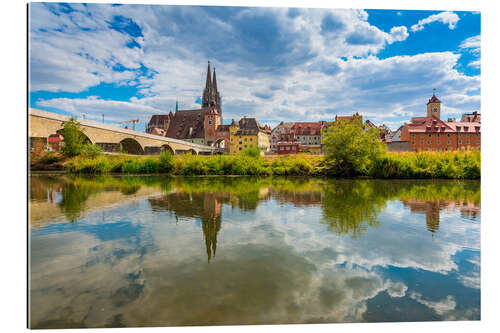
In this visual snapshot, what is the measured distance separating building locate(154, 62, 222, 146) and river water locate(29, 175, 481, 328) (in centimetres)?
6776

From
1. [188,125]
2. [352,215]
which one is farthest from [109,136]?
[188,125]

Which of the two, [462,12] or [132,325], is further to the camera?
[462,12]

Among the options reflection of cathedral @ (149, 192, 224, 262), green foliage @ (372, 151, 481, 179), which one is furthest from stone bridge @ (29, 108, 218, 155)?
green foliage @ (372, 151, 481, 179)

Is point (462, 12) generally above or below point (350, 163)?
above

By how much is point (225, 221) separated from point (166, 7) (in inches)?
154

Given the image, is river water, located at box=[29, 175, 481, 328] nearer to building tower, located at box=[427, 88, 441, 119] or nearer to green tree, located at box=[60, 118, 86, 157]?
building tower, located at box=[427, 88, 441, 119]

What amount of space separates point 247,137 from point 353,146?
171 ft

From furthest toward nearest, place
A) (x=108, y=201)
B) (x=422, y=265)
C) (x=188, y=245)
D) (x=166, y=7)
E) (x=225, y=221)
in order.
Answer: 1. (x=108, y=201)
2. (x=225, y=221)
3. (x=166, y=7)
4. (x=188, y=245)
5. (x=422, y=265)

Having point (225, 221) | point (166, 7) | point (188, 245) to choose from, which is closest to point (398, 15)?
point (166, 7)

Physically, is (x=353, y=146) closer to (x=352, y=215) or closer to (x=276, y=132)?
(x=352, y=215)

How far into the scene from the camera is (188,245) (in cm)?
353

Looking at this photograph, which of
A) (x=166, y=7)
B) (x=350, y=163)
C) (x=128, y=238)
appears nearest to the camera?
(x=128, y=238)

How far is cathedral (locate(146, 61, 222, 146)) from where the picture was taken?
77.2 m

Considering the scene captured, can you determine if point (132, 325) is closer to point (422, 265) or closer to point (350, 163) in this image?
point (422, 265)
